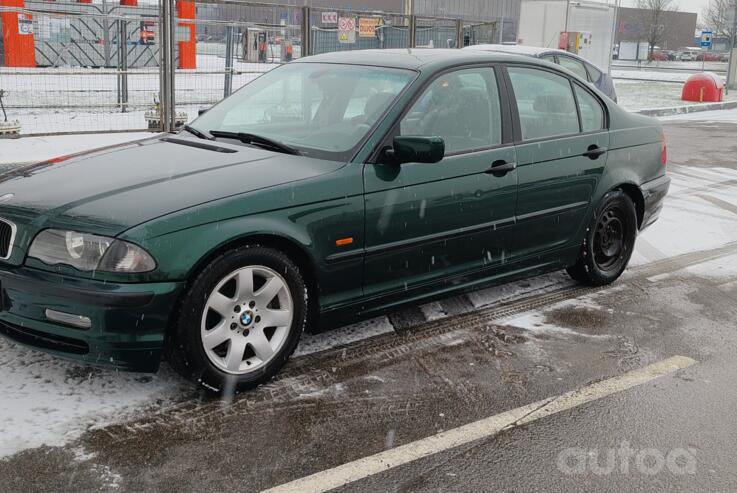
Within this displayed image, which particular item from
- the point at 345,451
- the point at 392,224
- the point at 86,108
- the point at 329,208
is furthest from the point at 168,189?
the point at 86,108

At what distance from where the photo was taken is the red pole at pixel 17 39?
19.5 m

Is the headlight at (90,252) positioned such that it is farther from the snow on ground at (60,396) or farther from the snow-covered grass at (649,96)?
the snow-covered grass at (649,96)

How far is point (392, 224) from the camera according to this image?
4145 mm

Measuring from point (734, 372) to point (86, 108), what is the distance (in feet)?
40.3

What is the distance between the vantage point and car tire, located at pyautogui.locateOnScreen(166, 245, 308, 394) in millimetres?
3512

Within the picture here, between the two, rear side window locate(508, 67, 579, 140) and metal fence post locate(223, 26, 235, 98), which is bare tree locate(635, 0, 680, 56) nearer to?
metal fence post locate(223, 26, 235, 98)

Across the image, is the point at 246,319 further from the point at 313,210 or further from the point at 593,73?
the point at 593,73

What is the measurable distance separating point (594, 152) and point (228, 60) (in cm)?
953

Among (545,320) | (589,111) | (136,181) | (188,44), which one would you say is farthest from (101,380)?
(188,44)

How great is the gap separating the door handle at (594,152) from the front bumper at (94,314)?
2940 mm

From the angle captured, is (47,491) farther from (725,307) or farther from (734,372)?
(725,307)

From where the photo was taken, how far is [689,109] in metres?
20.3

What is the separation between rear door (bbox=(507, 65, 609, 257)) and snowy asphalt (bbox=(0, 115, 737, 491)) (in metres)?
0.56

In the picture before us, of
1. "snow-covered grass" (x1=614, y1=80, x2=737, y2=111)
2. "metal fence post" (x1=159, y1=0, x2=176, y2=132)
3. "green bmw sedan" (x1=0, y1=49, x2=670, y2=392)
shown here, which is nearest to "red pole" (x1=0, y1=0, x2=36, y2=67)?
"metal fence post" (x1=159, y1=0, x2=176, y2=132)
